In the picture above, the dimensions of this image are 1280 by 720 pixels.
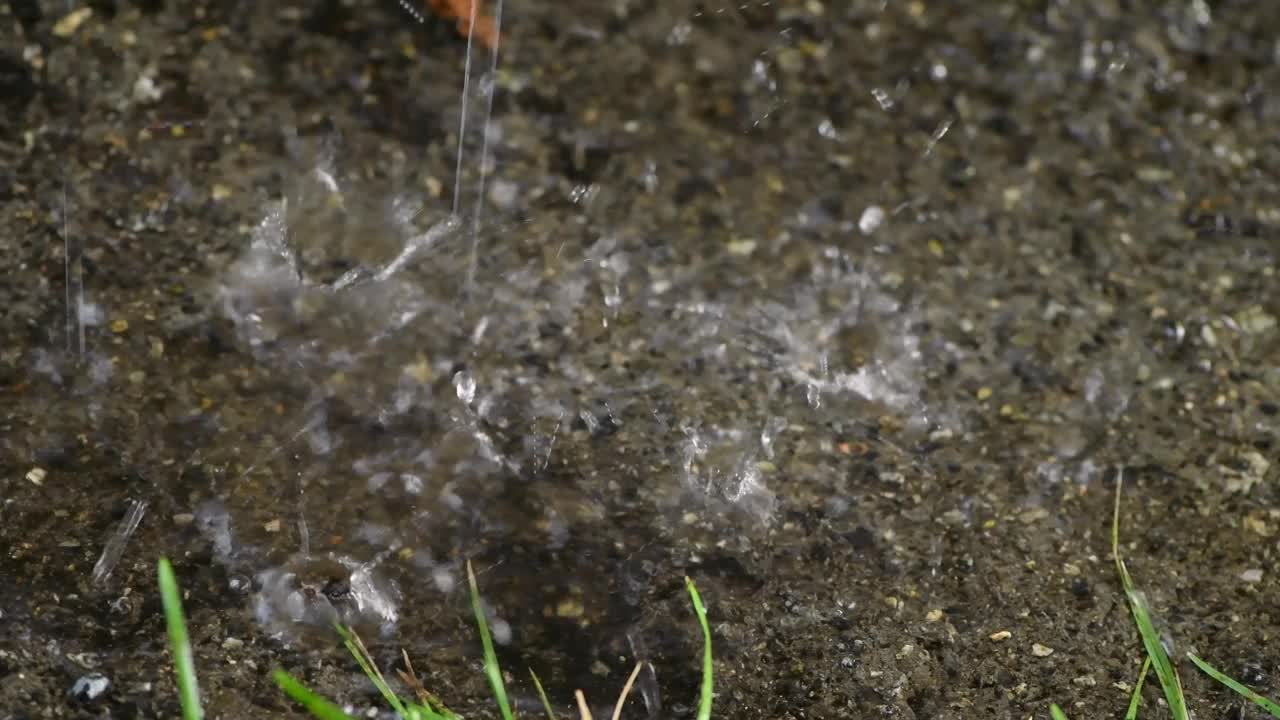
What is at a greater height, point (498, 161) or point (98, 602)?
point (498, 161)

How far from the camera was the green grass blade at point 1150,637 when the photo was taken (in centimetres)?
170

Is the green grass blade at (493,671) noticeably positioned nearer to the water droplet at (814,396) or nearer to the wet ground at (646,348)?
the wet ground at (646,348)

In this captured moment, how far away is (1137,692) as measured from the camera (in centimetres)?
177

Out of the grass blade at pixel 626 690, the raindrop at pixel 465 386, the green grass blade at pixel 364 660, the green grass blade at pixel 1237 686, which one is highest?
the raindrop at pixel 465 386

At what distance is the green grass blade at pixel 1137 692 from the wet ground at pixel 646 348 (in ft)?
0.09

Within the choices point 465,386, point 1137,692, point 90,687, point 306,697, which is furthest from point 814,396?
point 90,687

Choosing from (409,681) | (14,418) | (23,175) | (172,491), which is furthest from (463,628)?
(23,175)

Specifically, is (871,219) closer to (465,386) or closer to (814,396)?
(814,396)

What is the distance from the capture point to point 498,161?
2422 mm

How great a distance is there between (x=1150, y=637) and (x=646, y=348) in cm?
88

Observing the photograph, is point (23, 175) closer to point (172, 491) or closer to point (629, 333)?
point (172, 491)

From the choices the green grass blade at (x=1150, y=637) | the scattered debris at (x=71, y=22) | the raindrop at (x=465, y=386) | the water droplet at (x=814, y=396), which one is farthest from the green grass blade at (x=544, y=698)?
the scattered debris at (x=71, y=22)

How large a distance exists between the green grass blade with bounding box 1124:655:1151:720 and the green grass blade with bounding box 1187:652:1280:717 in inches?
2.7

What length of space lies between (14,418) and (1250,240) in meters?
2.09
